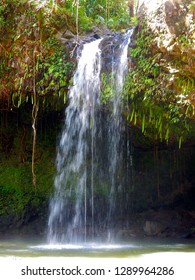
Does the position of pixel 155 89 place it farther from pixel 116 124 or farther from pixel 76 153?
pixel 76 153

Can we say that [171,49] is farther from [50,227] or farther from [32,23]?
[50,227]

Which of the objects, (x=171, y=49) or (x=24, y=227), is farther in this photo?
(x=24, y=227)

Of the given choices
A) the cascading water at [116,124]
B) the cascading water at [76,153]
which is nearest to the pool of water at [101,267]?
the cascading water at [116,124]

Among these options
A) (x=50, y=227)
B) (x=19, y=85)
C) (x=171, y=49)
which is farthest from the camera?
(x=50, y=227)

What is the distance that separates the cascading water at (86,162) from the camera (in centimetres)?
818

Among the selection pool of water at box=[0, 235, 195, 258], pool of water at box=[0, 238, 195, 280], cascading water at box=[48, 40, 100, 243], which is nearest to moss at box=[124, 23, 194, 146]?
cascading water at box=[48, 40, 100, 243]

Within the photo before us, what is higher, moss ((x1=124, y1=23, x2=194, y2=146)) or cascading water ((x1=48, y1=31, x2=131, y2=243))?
moss ((x1=124, y1=23, x2=194, y2=146))

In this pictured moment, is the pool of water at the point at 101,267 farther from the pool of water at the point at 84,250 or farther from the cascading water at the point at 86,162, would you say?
the cascading water at the point at 86,162

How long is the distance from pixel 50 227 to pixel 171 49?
532 centimetres

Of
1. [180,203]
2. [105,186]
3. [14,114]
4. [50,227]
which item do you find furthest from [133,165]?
[14,114]

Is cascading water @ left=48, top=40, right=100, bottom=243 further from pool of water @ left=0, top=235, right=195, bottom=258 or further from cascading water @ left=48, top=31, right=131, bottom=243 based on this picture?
pool of water @ left=0, top=235, right=195, bottom=258

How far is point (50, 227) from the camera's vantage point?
973 cm

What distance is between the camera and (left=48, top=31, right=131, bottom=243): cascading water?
8180mm

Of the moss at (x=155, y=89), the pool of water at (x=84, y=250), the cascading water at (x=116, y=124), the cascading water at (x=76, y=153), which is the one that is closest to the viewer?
the pool of water at (x=84, y=250)
